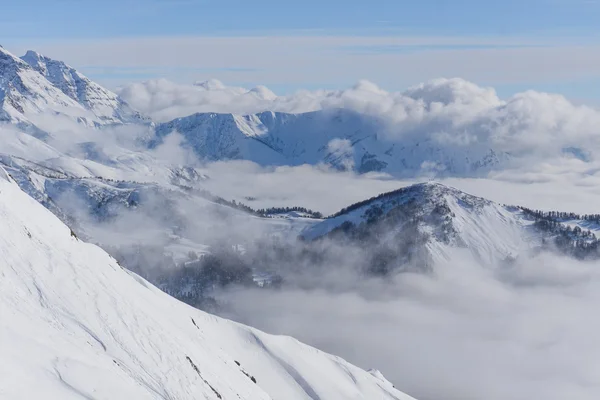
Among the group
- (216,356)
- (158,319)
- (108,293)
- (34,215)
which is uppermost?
(34,215)

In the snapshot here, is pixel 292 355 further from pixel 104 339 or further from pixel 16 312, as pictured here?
pixel 16 312

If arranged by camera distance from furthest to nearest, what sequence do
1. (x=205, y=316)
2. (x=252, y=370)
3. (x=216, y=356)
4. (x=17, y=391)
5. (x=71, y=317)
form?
(x=205, y=316), (x=252, y=370), (x=216, y=356), (x=71, y=317), (x=17, y=391)

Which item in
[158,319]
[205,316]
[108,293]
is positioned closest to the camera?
[108,293]

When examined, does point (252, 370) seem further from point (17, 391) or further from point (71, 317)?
point (17, 391)

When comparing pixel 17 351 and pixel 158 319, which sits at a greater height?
pixel 17 351

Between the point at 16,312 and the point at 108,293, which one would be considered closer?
the point at 16,312

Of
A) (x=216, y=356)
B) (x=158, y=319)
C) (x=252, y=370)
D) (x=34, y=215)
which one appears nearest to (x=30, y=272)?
(x=34, y=215)

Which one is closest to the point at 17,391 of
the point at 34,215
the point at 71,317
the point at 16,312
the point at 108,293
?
the point at 16,312
